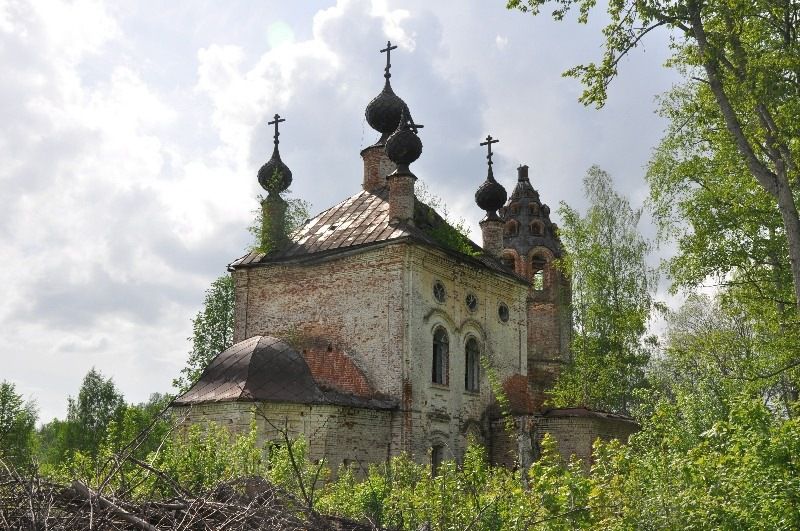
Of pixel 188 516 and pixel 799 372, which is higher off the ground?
pixel 799 372

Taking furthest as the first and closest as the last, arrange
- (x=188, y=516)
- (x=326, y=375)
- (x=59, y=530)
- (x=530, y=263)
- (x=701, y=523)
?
1. (x=530, y=263)
2. (x=326, y=375)
3. (x=701, y=523)
4. (x=188, y=516)
5. (x=59, y=530)

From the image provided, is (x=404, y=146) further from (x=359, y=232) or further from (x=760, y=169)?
(x=760, y=169)

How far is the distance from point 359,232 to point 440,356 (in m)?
2.98

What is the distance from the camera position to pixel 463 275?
57.1 ft

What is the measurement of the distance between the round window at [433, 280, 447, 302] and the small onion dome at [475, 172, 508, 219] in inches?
162

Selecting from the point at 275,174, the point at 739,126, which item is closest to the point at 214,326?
the point at 275,174

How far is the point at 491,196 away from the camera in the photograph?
2034cm

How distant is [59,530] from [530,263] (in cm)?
2539

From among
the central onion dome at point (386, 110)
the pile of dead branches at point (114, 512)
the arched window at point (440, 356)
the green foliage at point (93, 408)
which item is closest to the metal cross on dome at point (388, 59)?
the central onion dome at point (386, 110)

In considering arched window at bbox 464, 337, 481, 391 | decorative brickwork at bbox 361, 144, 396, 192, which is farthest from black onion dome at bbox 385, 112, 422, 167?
arched window at bbox 464, 337, 481, 391

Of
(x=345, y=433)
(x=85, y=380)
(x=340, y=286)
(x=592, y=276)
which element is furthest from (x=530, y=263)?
(x=85, y=380)

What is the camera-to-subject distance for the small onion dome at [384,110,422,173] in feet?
54.6

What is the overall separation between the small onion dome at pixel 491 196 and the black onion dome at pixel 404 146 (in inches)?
156

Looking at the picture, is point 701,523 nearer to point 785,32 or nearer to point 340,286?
point 785,32
